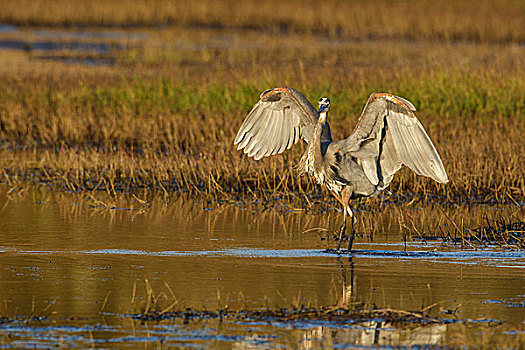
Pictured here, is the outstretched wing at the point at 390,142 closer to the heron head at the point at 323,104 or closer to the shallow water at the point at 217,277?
the heron head at the point at 323,104

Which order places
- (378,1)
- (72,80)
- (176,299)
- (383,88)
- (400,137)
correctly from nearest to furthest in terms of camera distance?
(176,299), (400,137), (383,88), (72,80), (378,1)

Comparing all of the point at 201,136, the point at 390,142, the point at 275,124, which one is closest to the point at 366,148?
the point at 390,142

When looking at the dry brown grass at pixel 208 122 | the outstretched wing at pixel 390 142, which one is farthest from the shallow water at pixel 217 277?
the dry brown grass at pixel 208 122

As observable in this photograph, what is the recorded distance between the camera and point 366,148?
9.61 meters

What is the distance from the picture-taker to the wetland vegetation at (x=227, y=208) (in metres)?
6.73

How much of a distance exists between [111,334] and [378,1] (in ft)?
123

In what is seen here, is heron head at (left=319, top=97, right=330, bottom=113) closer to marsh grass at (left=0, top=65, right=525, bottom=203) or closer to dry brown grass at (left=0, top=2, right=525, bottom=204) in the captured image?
marsh grass at (left=0, top=65, right=525, bottom=203)

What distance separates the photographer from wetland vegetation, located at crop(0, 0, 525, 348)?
673 centimetres

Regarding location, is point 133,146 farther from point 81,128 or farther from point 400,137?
point 400,137

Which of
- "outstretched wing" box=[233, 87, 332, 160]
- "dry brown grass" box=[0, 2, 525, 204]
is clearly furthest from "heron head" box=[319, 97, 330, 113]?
"dry brown grass" box=[0, 2, 525, 204]

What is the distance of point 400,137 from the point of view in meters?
9.34

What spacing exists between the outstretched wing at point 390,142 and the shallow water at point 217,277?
656 millimetres

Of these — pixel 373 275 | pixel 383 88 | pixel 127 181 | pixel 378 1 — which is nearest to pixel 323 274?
pixel 373 275

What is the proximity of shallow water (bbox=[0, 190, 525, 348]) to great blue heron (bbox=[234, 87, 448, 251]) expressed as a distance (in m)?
0.55
